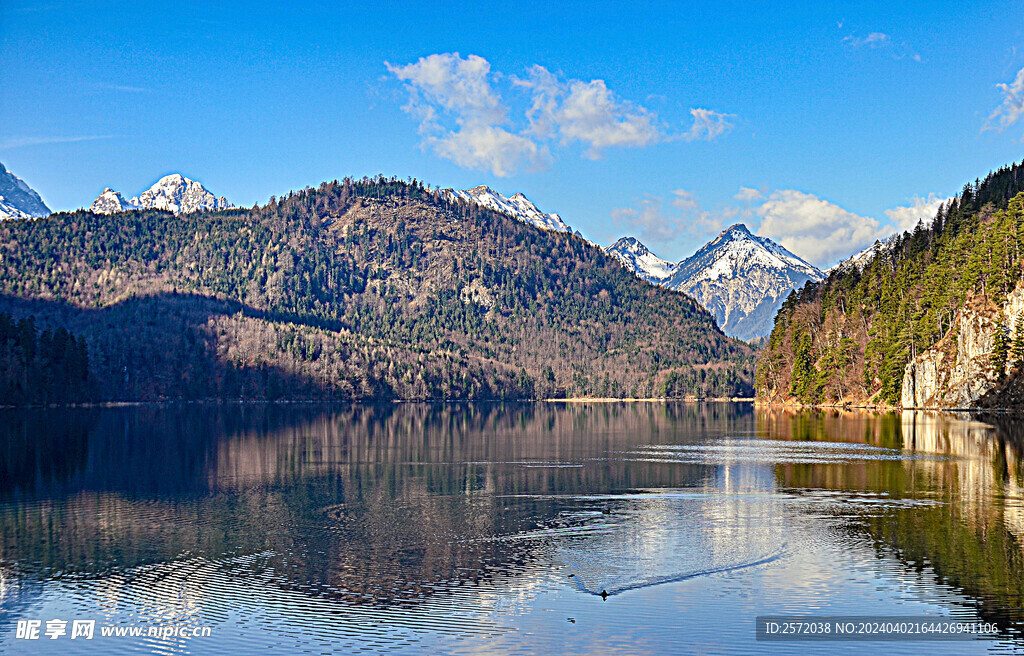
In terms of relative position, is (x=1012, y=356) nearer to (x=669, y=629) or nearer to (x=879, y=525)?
(x=879, y=525)

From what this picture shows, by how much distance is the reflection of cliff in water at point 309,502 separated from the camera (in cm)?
4519

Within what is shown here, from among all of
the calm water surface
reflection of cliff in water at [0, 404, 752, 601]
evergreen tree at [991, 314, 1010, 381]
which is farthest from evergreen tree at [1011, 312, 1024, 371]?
reflection of cliff in water at [0, 404, 752, 601]

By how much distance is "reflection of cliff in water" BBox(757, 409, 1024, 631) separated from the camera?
1601 inches

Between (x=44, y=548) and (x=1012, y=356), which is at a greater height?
(x=1012, y=356)

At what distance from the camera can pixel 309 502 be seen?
211ft

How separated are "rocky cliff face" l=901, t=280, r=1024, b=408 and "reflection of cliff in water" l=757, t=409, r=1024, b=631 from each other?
44.5 meters

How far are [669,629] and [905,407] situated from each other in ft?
546

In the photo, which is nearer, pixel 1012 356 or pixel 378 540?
pixel 378 540

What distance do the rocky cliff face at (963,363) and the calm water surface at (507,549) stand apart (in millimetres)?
72719

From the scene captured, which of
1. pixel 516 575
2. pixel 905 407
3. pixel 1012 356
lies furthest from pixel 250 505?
pixel 905 407

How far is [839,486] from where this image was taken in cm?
7031

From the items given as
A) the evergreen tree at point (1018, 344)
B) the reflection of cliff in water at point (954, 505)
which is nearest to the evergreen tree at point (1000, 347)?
the evergreen tree at point (1018, 344)

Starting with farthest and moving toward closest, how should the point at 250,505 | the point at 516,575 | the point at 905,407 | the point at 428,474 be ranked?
the point at 905,407 → the point at 428,474 → the point at 250,505 → the point at 516,575

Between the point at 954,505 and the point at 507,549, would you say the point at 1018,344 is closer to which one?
the point at 954,505
